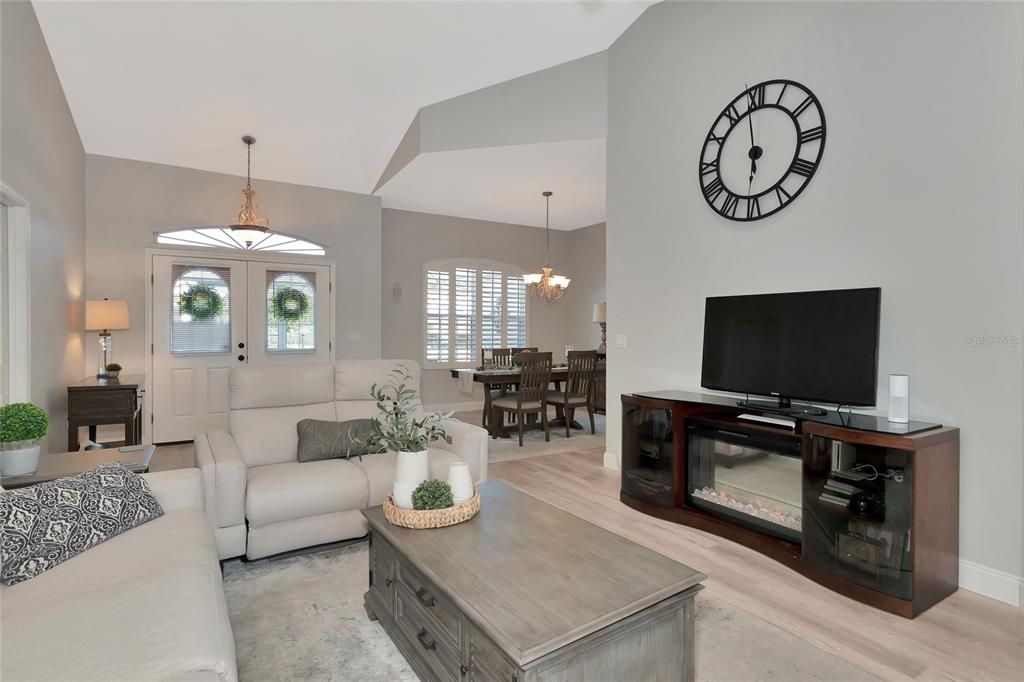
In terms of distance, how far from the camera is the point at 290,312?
6188 millimetres

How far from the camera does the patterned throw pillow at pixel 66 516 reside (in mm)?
1661

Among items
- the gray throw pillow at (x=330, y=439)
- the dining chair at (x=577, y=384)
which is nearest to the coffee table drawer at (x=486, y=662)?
the gray throw pillow at (x=330, y=439)

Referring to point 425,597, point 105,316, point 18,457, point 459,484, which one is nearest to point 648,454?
point 459,484

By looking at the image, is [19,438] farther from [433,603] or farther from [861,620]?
[861,620]

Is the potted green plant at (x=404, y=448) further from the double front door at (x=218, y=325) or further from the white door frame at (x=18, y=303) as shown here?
the double front door at (x=218, y=325)

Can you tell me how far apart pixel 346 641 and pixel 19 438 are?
168 cm

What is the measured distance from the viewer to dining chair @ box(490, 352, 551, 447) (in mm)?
5574

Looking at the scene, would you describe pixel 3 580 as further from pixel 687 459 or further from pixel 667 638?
pixel 687 459

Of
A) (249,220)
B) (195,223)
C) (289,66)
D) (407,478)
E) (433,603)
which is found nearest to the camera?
(433,603)

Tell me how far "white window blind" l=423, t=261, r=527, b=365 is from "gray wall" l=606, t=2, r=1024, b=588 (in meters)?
4.48

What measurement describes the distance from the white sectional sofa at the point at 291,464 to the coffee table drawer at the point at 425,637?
3.30ft

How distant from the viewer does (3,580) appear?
64.1 inches

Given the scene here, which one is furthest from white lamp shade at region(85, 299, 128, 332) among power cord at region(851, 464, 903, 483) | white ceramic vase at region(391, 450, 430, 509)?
power cord at region(851, 464, 903, 483)

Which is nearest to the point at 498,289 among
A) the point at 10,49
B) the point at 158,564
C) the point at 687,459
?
the point at 687,459
